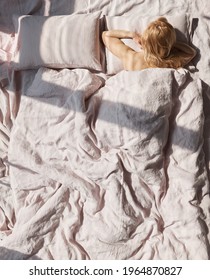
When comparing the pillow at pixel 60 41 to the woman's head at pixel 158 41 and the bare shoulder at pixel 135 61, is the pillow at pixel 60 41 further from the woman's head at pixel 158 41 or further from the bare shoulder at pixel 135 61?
the woman's head at pixel 158 41

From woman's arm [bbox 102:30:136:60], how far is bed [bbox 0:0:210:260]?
0.05 meters

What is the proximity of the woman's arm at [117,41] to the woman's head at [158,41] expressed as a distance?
3.8 inches

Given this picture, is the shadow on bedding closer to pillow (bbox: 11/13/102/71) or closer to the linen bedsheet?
the linen bedsheet

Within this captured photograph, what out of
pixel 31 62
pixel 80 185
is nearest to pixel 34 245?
pixel 80 185

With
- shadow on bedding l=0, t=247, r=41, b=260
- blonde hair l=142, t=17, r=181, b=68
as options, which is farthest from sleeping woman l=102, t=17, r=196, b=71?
shadow on bedding l=0, t=247, r=41, b=260

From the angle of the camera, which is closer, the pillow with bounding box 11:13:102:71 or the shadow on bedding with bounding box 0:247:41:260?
the shadow on bedding with bounding box 0:247:41:260

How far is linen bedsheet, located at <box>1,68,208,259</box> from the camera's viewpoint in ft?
5.56

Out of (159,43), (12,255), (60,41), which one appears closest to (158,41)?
(159,43)

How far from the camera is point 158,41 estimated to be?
1717mm

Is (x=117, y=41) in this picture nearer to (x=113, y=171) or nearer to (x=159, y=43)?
(x=159, y=43)
